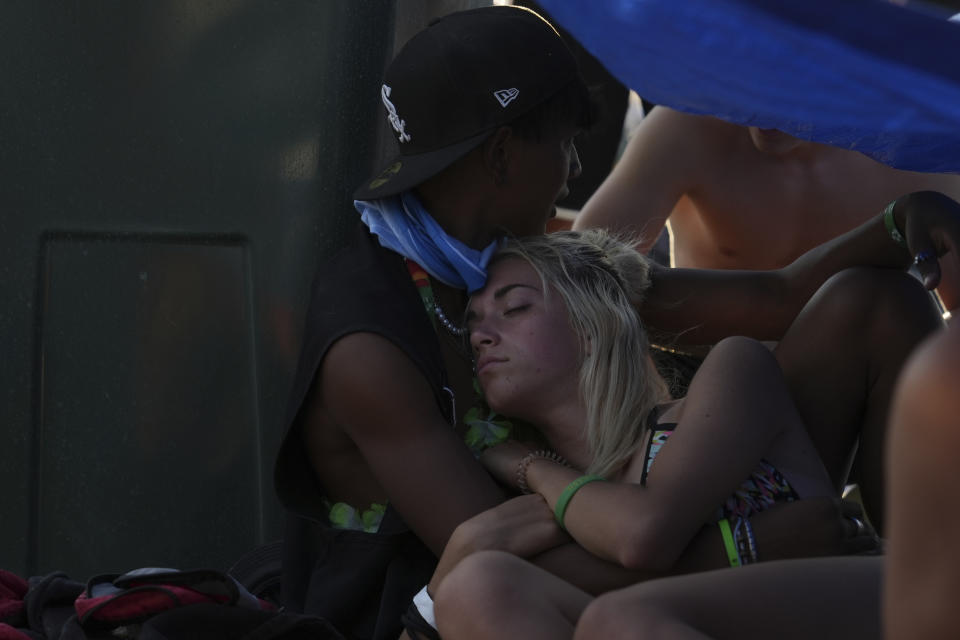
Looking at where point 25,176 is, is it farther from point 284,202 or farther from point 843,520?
point 843,520

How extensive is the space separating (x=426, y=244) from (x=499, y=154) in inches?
8.5

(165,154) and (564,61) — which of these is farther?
(165,154)

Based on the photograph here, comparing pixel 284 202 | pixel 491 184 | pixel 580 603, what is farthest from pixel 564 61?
pixel 580 603

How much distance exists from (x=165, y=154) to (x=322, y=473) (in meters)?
0.82

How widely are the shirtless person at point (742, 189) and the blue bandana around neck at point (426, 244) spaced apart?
1.04 metres

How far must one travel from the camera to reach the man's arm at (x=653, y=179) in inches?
132

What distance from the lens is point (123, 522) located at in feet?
8.86

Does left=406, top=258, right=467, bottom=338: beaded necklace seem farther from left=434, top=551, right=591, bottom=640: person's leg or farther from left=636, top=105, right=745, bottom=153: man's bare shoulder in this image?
left=636, top=105, right=745, bottom=153: man's bare shoulder

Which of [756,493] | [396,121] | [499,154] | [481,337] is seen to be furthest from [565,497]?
[396,121]

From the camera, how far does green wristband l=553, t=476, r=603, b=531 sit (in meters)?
1.96

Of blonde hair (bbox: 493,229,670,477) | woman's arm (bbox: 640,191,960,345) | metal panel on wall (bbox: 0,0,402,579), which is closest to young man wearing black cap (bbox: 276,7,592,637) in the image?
blonde hair (bbox: 493,229,670,477)

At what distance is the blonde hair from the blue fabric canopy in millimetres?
456

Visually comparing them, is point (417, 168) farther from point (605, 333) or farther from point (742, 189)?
point (742, 189)

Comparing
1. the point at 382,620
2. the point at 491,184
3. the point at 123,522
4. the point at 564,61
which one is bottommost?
the point at 123,522
